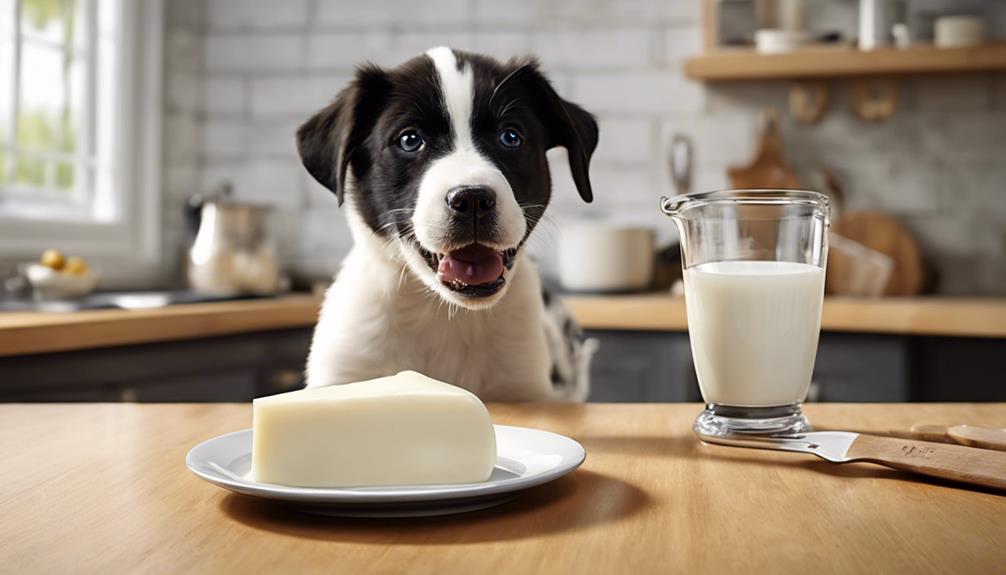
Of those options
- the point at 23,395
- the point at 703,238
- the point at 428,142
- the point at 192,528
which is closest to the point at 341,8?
the point at 23,395

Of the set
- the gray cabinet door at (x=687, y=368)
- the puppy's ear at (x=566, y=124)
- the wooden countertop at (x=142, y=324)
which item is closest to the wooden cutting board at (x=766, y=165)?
the gray cabinet door at (x=687, y=368)

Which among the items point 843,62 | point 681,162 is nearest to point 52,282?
point 681,162

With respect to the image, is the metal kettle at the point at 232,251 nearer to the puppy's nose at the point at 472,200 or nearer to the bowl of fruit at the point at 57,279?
the bowl of fruit at the point at 57,279

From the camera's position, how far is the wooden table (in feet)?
1.64

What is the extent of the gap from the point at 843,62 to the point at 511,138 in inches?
73.0

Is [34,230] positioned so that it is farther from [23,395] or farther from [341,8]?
[341,8]

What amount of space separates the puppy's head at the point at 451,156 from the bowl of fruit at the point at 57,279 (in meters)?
1.29

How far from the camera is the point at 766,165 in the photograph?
9.93 feet

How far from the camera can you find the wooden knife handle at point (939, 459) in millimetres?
654

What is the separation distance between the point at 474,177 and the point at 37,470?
61 centimetres

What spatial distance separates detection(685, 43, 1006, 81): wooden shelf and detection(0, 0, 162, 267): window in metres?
1.81

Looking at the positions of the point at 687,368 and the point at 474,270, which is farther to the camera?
the point at 687,368

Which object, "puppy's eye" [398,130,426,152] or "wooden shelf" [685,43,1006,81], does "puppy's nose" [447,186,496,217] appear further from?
"wooden shelf" [685,43,1006,81]

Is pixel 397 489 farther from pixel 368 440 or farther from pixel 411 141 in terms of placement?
pixel 411 141
